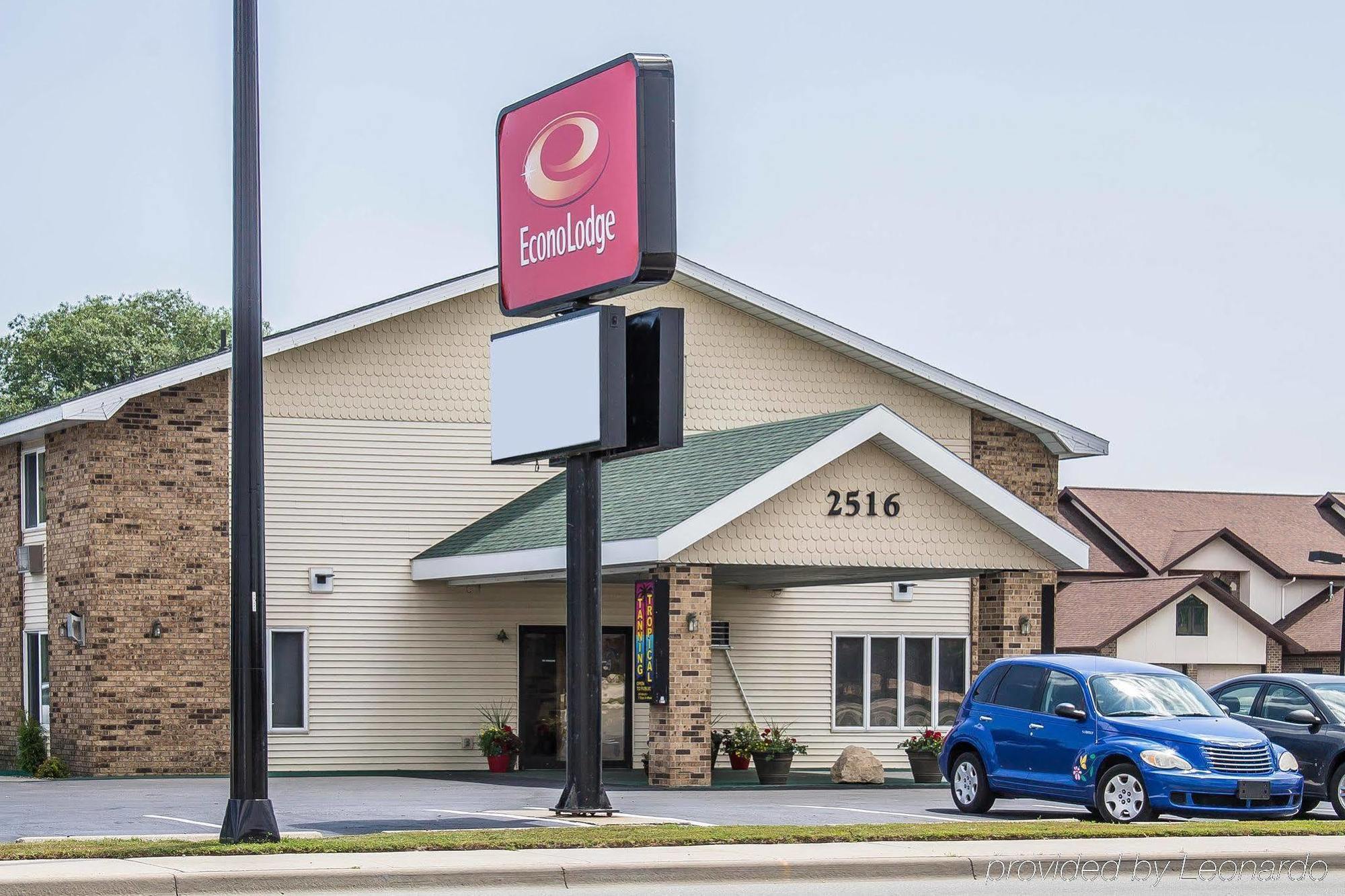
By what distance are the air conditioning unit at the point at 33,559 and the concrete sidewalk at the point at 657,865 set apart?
54.5 ft

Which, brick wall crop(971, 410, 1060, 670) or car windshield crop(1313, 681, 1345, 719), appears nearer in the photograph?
car windshield crop(1313, 681, 1345, 719)

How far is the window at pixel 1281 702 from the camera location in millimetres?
21000

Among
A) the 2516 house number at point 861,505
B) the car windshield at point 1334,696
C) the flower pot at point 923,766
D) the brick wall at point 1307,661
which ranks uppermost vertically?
the 2516 house number at point 861,505

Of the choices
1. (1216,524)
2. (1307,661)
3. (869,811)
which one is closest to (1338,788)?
(869,811)

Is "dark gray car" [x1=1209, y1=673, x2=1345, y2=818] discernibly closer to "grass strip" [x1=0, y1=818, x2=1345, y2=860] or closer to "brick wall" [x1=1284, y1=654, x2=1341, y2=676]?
"grass strip" [x1=0, y1=818, x2=1345, y2=860]

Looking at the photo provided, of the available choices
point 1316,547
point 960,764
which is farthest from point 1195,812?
point 1316,547

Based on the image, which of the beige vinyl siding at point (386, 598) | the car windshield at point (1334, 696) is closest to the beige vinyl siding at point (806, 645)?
the beige vinyl siding at point (386, 598)

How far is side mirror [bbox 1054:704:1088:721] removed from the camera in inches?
737

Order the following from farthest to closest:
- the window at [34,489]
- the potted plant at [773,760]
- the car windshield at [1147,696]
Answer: the window at [34,489], the potted plant at [773,760], the car windshield at [1147,696]

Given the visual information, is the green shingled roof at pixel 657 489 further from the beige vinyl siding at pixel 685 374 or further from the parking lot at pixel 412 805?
the parking lot at pixel 412 805

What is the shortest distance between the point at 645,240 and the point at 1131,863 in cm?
677

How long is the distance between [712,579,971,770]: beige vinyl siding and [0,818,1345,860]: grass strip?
12.9 metres

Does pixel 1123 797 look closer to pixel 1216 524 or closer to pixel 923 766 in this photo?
pixel 923 766

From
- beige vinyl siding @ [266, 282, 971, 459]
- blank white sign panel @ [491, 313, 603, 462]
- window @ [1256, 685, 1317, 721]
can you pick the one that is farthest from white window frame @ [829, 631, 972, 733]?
blank white sign panel @ [491, 313, 603, 462]
